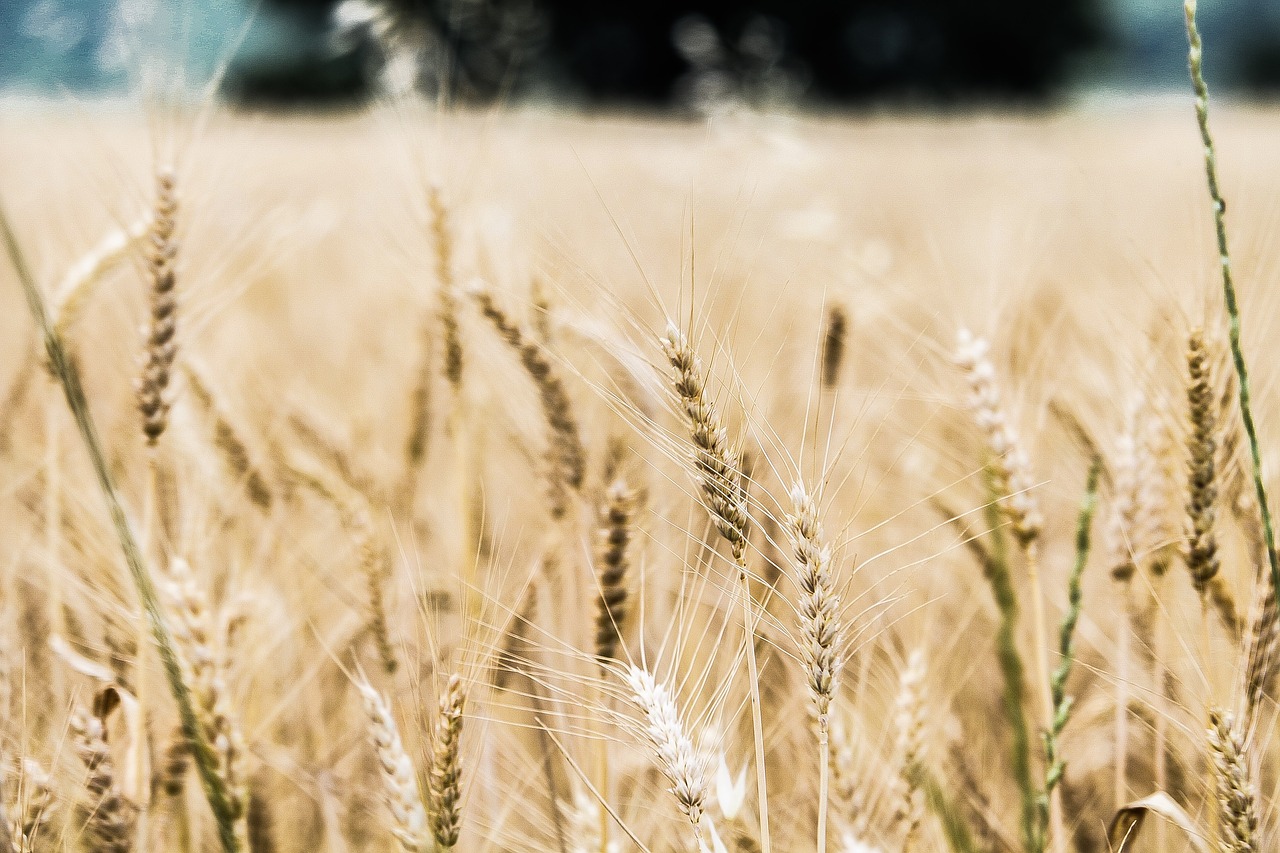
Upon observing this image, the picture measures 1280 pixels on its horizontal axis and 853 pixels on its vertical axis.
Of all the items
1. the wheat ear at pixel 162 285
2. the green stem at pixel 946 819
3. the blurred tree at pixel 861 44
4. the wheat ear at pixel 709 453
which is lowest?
the green stem at pixel 946 819

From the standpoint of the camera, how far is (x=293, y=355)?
4.41ft

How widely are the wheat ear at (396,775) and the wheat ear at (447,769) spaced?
0.04 ft

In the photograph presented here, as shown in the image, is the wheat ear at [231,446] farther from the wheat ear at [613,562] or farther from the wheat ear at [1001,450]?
the wheat ear at [1001,450]

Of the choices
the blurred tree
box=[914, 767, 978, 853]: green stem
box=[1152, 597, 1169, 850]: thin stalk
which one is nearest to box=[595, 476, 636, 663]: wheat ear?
box=[914, 767, 978, 853]: green stem

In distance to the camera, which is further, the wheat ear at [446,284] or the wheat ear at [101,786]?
the wheat ear at [446,284]

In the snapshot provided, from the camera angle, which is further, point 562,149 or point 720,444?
point 562,149

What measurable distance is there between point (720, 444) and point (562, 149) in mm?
4465

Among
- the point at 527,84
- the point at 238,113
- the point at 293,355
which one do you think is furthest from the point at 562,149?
the point at 238,113

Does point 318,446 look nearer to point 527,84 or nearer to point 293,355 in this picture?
point 293,355

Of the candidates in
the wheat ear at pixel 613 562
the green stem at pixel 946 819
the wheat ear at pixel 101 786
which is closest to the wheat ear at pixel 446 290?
the wheat ear at pixel 613 562

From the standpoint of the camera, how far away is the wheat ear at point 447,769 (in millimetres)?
364

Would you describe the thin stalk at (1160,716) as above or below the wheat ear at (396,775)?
below

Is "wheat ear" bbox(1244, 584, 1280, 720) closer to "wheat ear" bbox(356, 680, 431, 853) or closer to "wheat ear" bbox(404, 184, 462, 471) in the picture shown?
"wheat ear" bbox(356, 680, 431, 853)

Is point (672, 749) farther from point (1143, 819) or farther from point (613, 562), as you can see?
point (1143, 819)
